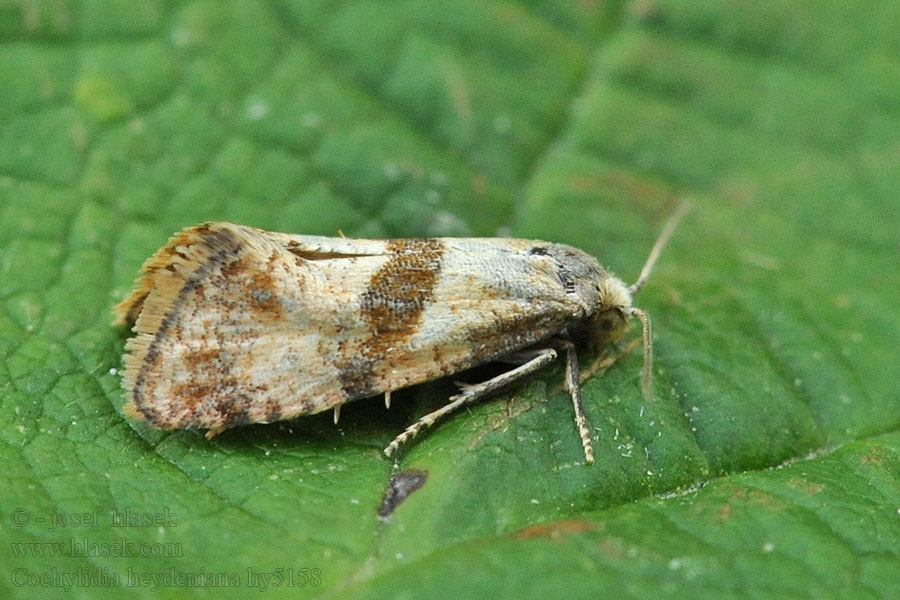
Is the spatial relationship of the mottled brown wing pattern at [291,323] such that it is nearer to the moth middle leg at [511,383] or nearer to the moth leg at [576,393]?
the moth middle leg at [511,383]

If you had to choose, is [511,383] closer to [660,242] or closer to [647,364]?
[647,364]

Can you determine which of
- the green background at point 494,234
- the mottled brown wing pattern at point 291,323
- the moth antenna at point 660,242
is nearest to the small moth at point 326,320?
the mottled brown wing pattern at point 291,323

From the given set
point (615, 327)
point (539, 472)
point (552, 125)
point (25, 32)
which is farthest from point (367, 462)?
point (25, 32)

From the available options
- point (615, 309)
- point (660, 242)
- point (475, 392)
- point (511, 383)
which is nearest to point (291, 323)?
point (475, 392)

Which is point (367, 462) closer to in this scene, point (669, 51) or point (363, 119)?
point (363, 119)

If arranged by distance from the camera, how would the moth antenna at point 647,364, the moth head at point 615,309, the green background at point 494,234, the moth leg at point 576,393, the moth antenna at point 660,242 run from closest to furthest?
the green background at point 494,234, the moth leg at point 576,393, the moth antenna at point 647,364, the moth head at point 615,309, the moth antenna at point 660,242

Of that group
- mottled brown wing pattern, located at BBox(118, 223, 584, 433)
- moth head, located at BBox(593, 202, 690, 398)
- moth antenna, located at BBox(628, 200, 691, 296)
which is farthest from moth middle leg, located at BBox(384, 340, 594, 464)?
moth antenna, located at BBox(628, 200, 691, 296)
